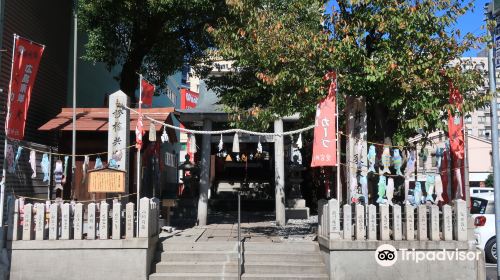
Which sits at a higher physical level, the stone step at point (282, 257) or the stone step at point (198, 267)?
the stone step at point (282, 257)

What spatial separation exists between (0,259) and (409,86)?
8329 mm

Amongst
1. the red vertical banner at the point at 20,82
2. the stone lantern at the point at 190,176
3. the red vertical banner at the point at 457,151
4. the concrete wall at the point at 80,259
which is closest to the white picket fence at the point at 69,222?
the concrete wall at the point at 80,259

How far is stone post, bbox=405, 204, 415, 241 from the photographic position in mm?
9172

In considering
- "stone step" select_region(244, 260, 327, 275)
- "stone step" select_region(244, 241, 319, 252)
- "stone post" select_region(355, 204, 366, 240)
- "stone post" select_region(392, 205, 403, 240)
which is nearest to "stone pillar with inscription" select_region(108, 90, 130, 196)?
"stone step" select_region(244, 241, 319, 252)

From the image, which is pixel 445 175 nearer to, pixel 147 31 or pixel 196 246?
pixel 196 246

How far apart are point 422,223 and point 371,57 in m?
3.46

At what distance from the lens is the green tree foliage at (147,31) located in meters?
13.7

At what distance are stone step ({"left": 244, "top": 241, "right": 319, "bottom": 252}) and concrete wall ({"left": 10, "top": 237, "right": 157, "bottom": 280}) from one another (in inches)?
90.9

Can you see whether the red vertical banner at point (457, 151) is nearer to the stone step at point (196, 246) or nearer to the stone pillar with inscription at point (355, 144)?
the stone pillar with inscription at point (355, 144)

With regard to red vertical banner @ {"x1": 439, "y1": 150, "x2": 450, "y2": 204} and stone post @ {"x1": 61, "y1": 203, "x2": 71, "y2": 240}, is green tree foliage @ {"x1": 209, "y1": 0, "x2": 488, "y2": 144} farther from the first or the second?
stone post @ {"x1": 61, "y1": 203, "x2": 71, "y2": 240}

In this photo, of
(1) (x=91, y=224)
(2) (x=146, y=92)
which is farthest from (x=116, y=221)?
(2) (x=146, y=92)

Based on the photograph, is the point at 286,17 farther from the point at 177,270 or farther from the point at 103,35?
the point at 103,35

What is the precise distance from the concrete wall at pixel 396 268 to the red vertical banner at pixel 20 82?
23.9ft

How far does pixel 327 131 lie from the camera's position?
9805mm
